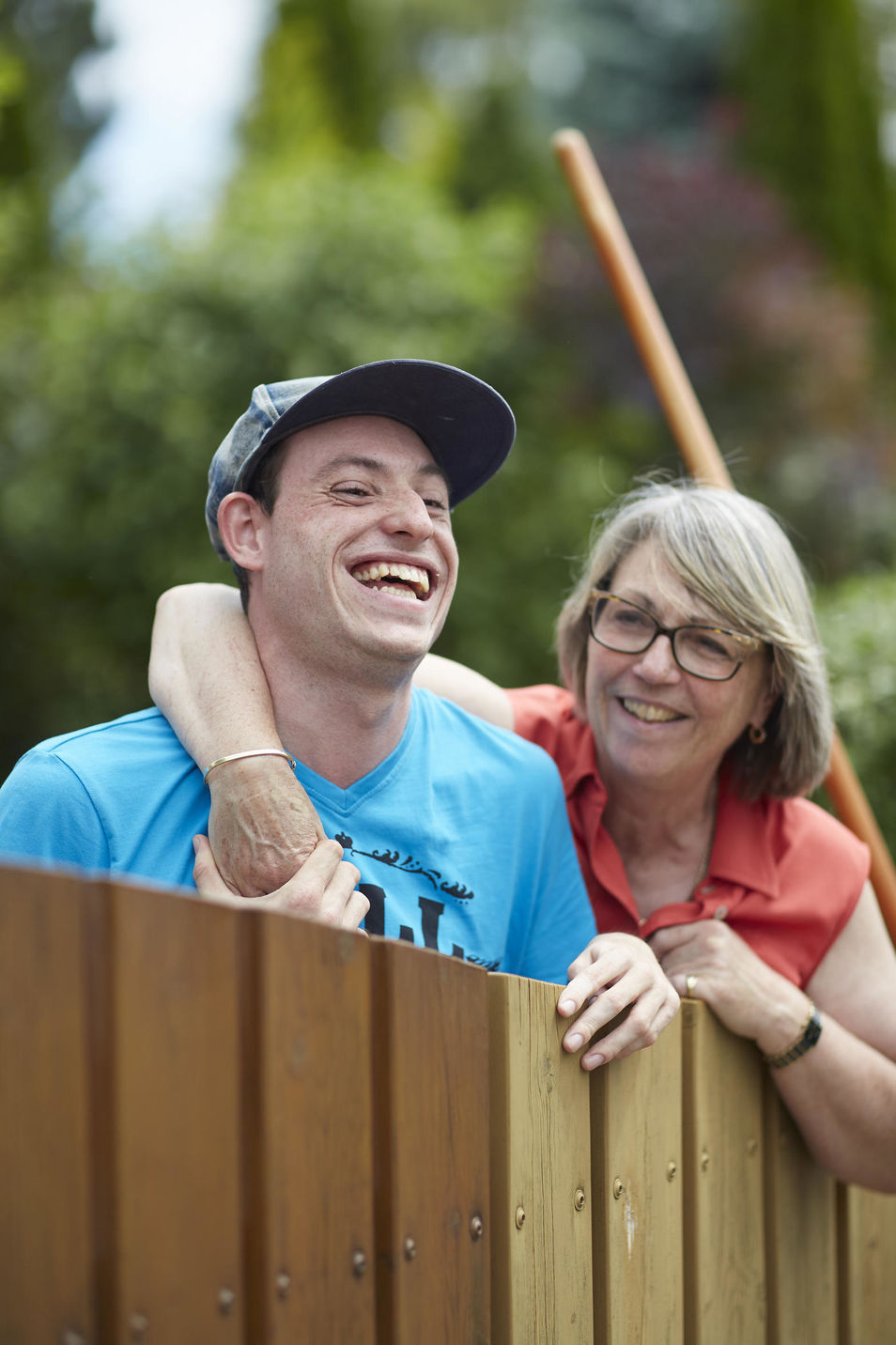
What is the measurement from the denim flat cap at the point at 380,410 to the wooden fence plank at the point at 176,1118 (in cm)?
114

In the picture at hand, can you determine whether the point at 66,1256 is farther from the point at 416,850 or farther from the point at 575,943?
the point at 575,943

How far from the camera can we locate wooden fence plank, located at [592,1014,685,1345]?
201 centimetres

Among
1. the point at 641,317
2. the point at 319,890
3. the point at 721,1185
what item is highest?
the point at 641,317

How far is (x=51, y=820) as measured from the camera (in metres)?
2.01

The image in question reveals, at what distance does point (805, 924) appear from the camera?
9.05 feet

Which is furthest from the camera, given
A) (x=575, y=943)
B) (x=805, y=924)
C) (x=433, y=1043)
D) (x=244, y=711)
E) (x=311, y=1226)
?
(x=805, y=924)

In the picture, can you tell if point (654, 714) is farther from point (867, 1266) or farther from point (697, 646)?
point (867, 1266)

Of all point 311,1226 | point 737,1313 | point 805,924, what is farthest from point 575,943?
point 311,1226

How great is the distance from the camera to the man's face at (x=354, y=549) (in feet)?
7.26

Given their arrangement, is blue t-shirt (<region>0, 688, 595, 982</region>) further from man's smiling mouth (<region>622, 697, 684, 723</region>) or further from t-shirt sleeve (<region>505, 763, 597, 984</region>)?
man's smiling mouth (<region>622, 697, 684, 723</region>)

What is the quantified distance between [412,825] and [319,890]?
0.42m

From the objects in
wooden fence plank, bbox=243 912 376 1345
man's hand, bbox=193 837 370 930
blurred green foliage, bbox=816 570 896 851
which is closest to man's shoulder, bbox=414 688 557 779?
man's hand, bbox=193 837 370 930

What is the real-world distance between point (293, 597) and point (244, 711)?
224 millimetres

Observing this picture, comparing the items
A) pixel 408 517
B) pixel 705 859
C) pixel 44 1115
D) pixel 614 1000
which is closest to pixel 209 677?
pixel 408 517
